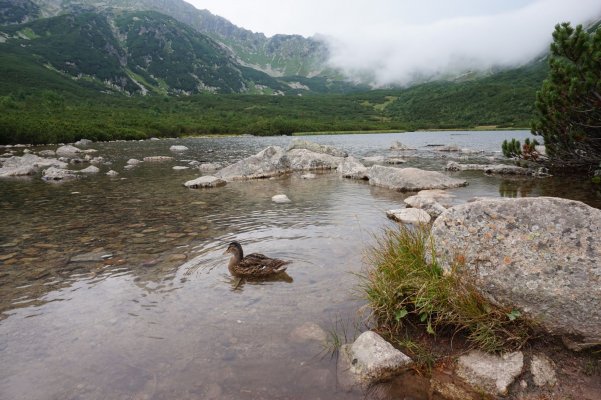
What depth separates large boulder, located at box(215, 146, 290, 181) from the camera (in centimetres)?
2594

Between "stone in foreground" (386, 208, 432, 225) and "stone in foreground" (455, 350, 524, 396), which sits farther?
"stone in foreground" (386, 208, 432, 225)

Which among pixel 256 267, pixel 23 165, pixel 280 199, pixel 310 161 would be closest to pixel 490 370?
pixel 256 267

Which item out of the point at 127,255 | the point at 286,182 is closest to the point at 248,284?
the point at 127,255

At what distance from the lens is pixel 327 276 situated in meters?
8.47

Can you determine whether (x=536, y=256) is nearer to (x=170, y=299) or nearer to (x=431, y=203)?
(x=170, y=299)

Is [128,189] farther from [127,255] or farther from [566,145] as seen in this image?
[566,145]

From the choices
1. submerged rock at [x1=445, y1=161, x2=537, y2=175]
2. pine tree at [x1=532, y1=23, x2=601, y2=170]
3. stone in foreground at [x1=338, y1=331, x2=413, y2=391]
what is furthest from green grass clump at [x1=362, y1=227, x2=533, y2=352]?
submerged rock at [x1=445, y1=161, x2=537, y2=175]

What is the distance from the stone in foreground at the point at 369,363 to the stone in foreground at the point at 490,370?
722 mm

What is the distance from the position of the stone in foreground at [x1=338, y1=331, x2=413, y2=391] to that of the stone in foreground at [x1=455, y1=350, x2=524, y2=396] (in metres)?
0.72

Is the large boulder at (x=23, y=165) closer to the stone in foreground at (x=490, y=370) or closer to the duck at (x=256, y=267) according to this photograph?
the duck at (x=256, y=267)

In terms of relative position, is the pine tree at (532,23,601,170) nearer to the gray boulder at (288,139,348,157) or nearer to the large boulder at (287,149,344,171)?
the large boulder at (287,149,344,171)

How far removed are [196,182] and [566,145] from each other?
2002 cm

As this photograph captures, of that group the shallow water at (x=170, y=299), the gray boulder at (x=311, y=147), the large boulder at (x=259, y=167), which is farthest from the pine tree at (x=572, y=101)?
the gray boulder at (x=311, y=147)

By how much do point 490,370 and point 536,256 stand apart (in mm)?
1815
